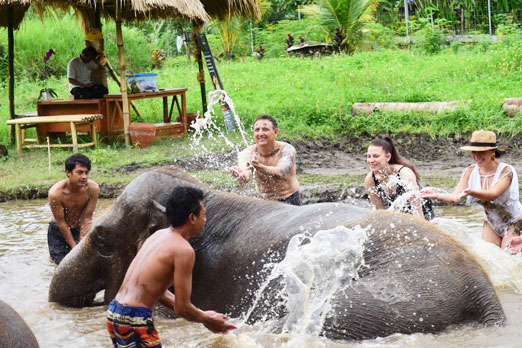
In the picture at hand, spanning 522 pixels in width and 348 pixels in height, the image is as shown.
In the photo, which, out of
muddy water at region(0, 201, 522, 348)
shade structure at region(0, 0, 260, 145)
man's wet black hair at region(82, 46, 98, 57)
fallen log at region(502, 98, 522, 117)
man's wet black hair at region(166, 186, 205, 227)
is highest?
shade structure at region(0, 0, 260, 145)

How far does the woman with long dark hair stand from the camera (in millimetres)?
5781

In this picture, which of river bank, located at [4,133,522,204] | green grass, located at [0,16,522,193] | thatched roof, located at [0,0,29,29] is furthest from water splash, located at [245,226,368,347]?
thatched roof, located at [0,0,29,29]

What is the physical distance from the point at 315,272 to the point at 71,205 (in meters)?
3.02

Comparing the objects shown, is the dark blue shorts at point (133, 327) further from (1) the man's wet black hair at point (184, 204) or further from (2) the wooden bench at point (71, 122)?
(2) the wooden bench at point (71, 122)

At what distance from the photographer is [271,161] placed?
6375mm

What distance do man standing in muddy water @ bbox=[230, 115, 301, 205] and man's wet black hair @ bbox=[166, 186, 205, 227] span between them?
2.36 meters

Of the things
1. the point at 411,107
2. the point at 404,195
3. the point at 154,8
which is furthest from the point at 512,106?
the point at 404,195

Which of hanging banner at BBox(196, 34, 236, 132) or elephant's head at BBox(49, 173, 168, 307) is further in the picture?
hanging banner at BBox(196, 34, 236, 132)

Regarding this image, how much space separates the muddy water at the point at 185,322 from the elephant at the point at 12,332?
1769 millimetres

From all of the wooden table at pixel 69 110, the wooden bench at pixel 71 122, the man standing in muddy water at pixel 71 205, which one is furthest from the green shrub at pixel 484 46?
the man standing in muddy water at pixel 71 205

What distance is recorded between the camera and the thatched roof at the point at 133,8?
12.4 metres

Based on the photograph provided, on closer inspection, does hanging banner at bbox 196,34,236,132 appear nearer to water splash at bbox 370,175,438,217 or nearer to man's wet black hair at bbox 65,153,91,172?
man's wet black hair at bbox 65,153,91,172

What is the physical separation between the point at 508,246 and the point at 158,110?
11.6 m

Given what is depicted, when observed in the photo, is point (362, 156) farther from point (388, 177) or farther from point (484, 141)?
point (484, 141)
